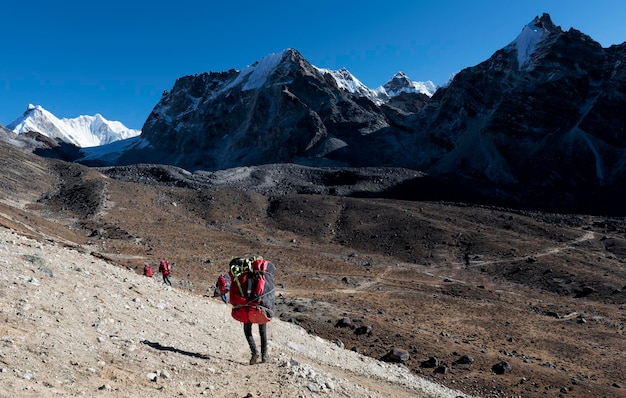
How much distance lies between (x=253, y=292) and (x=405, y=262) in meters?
38.2

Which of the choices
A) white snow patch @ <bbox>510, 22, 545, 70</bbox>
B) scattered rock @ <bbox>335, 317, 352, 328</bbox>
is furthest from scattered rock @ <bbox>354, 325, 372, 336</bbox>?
white snow patch @ <bbox>510, 22, 545, 70</bbox>

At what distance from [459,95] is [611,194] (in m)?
52.9

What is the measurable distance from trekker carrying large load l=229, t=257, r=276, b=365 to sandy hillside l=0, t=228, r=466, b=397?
0.86 meters

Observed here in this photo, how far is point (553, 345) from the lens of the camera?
22.0 m

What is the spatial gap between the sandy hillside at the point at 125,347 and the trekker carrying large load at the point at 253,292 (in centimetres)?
86

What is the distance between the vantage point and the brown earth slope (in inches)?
762

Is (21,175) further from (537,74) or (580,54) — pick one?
(580,54)

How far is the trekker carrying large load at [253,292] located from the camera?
27.1 ft

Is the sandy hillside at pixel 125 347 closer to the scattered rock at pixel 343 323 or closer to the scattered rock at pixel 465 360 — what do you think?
the scattered rock at pixel 465 360

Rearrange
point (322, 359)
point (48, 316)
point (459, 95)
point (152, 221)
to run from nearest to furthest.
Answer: point (48, 316) < point (322, 359) < point (152, 221) < point (459, 95)

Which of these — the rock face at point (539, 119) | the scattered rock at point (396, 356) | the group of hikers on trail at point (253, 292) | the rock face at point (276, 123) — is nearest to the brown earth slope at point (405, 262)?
the scattered rock at point (396, 356)

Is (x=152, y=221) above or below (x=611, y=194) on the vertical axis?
below

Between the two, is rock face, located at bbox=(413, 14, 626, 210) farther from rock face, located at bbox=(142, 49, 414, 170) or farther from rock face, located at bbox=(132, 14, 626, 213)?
rock face, located at bbox=(142, 49, 414, 170)

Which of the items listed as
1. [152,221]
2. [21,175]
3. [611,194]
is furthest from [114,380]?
[611,194]
